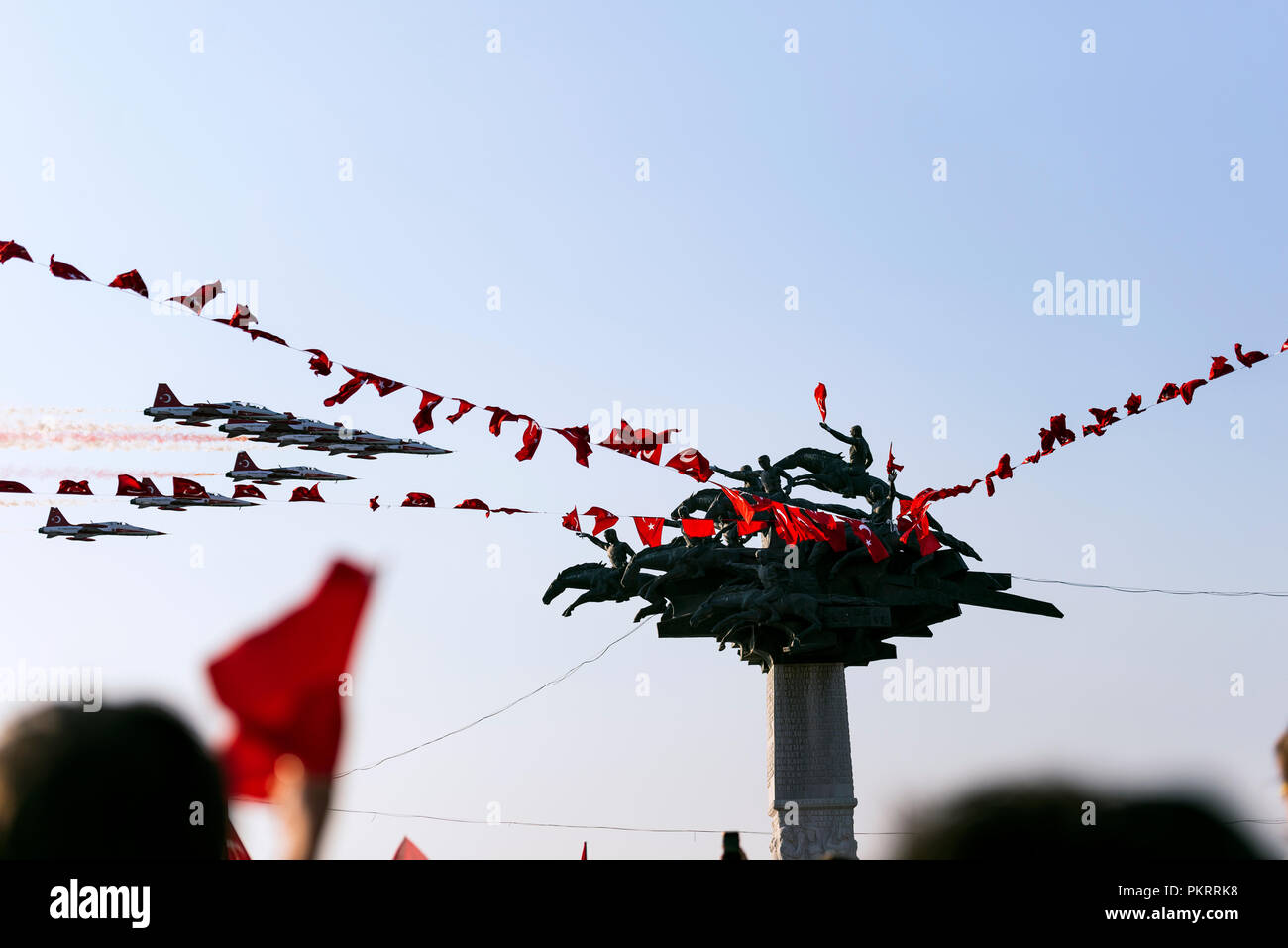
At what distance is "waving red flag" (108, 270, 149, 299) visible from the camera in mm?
18406

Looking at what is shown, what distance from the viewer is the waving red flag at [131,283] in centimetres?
1841

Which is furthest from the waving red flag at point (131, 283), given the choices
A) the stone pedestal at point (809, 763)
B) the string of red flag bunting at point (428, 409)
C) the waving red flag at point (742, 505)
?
the stone pedestal at point (809, 763)

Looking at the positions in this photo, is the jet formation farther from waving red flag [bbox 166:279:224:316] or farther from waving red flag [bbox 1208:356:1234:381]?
waving red flag [bbox 1208:356:1234:381]

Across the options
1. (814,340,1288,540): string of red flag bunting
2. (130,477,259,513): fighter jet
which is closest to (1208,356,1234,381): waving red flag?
(814,340,1288,540): string of red flag bunting

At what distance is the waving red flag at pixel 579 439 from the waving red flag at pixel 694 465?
6.84ft

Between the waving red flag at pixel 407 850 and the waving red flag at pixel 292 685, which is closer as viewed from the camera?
the waving red flag at pixel 292 685

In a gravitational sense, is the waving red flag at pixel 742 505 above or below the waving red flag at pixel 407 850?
above

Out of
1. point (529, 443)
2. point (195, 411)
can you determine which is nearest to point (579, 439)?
point (529, 443)

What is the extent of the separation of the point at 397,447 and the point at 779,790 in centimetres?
962

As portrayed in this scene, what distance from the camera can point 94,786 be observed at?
1516 cm

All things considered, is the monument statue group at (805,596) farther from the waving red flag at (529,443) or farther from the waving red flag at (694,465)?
the waving red flag at (529,443)

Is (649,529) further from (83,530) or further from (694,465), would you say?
(83,530)
